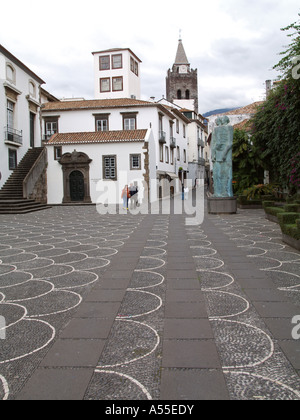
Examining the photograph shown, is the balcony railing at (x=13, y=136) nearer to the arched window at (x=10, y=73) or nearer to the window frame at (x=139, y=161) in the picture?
the arched window at (x=10, y=73)

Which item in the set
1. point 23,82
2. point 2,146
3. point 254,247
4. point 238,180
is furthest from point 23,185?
point 254,247

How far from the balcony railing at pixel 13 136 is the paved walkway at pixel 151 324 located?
1751 cm

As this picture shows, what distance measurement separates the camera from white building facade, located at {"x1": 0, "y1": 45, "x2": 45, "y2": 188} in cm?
2222

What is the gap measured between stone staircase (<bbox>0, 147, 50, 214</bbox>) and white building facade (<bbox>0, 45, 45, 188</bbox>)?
366mm

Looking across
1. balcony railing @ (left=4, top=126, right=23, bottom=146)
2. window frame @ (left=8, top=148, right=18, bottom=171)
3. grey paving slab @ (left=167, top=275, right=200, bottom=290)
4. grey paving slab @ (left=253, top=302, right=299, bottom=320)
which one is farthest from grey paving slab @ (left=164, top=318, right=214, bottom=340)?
window frame @ (left=8, top=148, right=18, bottom=171)

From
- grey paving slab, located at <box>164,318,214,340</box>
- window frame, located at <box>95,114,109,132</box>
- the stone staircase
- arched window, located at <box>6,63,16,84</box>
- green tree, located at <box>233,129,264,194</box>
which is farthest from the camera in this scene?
window frame, located at <box>95,114,109,132</box>

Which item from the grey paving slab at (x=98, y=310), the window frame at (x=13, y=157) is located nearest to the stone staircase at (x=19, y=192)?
the window frame at (x=13, y=157)

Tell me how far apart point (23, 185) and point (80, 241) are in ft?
45.6

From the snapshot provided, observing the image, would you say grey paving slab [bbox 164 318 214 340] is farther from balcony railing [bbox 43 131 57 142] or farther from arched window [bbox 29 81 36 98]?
balcony railing [bbox 43 131 57 142]

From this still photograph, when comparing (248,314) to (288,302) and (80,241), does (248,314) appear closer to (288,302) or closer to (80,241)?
(288,302)

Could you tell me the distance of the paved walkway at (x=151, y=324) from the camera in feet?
8.23

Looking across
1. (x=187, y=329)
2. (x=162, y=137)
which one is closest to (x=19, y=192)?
(x=162, y=137)

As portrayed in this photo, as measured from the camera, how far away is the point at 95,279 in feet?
17.5

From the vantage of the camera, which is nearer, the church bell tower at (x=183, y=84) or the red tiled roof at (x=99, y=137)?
the red tiled roof at (x=99, y=137)
